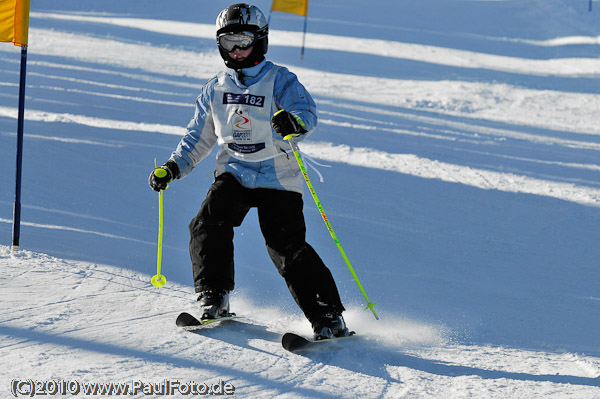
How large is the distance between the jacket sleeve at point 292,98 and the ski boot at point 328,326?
2.92 feet

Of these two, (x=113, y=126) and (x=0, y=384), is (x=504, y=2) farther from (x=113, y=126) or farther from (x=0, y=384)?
(x=0, y=384)

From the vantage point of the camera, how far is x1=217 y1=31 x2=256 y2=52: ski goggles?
3.71 metres

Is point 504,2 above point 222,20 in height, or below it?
above

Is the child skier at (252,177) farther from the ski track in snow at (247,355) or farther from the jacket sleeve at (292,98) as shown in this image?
the ski track in snow at (247,355)

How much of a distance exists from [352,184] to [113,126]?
323 centimetres

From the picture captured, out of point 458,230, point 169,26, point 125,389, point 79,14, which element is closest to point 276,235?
point 125,389

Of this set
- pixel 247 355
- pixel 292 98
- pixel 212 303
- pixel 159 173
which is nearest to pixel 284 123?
pixel 292 98

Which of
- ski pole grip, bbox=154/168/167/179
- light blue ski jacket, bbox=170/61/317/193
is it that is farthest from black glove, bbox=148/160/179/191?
light blue ski jacket, bbox=170/61/317/193

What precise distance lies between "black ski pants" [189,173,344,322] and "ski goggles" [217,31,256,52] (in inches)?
27.0

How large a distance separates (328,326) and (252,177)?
0.84 m

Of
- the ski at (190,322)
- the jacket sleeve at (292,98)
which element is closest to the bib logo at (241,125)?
the jacket sleeve at (292,98)

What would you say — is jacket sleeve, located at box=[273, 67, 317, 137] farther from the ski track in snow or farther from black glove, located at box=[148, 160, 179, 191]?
the ski track in snow

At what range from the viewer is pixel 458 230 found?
19.0ft

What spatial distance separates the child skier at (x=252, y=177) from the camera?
11.8 ft
